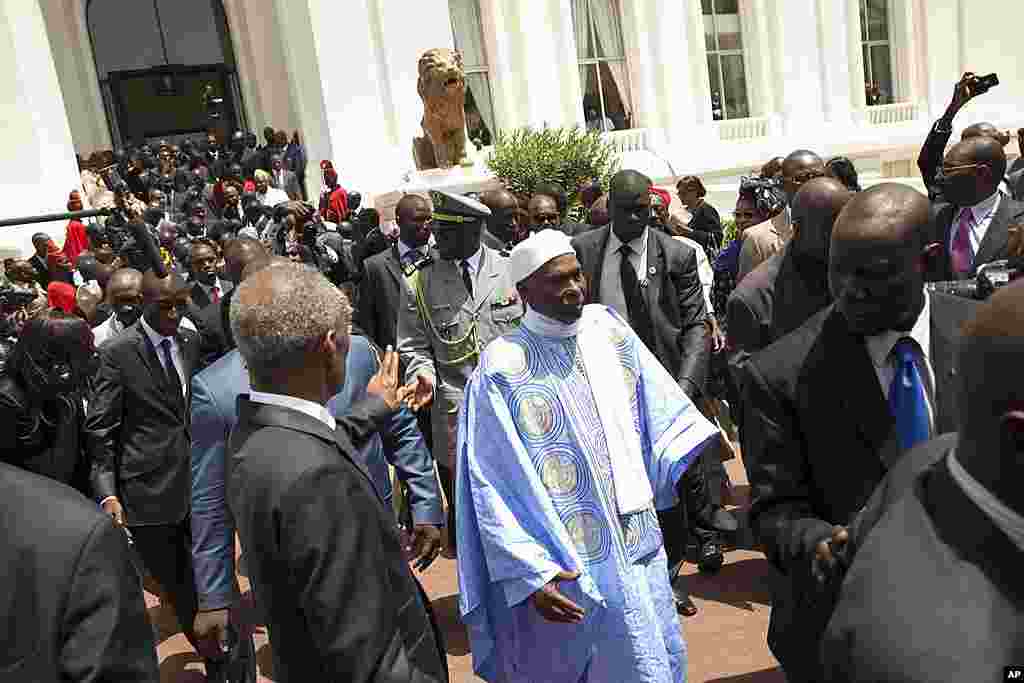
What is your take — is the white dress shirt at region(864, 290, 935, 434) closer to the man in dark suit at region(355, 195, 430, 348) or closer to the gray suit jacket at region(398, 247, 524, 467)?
the gray suit jacket at region(398, 247, 524, 467)

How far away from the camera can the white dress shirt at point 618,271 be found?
4266 millimetres

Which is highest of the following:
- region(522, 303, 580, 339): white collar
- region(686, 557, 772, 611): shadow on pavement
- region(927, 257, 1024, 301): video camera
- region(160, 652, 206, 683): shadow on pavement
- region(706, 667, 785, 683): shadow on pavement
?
region(927, 257, 1024, 301): video camera

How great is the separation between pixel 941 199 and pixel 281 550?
4214 mm

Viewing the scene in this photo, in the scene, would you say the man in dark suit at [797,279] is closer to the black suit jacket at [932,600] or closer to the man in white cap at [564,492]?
the man in white cap at [564,492]

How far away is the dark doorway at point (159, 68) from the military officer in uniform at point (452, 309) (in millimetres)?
21572

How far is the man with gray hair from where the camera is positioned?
1.64 m

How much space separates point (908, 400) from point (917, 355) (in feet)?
0.34

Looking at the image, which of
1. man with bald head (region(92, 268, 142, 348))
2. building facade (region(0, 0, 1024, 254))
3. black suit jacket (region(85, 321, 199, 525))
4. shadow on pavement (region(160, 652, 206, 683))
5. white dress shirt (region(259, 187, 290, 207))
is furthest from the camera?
building facade (region(0, 0, 1024, 254))

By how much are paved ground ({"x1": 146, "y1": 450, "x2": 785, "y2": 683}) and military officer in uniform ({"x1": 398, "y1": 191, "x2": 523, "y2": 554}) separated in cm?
82

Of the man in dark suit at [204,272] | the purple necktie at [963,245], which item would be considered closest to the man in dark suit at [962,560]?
the purple necktie at [963,245]

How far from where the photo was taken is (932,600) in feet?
3.12

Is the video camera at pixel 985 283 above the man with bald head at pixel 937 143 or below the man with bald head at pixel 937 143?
below

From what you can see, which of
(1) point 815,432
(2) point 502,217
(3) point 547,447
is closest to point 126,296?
(2) point 502,217

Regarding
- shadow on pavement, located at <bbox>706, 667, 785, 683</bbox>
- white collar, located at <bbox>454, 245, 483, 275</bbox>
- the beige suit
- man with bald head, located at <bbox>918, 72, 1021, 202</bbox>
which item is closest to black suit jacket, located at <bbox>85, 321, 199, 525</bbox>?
white collar, located at <bbox>454, 245, 483, 275</bbox>
